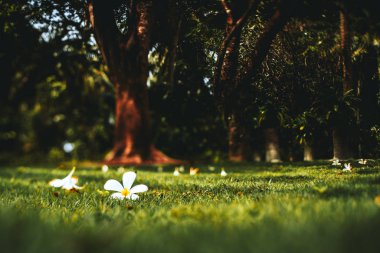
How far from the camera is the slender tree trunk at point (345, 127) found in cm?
343

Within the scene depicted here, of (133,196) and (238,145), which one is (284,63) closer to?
(133,196)

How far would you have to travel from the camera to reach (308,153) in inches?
164

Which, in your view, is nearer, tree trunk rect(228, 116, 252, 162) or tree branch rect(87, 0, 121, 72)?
tree trunk rect(228, 116, 252, 162)

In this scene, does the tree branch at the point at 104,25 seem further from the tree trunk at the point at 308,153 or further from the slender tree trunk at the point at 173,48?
the tree trunk at the point at 308,153

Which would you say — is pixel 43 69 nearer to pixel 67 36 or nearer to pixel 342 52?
pixel 67 36

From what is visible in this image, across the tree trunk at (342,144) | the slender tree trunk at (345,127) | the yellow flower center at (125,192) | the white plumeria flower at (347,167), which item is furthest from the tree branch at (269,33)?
the yellow flower center at (125,192)

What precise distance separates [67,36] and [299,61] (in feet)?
17.2

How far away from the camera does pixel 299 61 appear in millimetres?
3615

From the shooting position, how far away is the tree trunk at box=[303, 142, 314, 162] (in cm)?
406

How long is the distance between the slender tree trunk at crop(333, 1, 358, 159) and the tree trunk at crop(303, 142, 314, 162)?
42 cm

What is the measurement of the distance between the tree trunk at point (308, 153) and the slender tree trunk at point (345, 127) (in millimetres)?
418

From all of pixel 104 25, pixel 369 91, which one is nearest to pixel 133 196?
pixel 369 91

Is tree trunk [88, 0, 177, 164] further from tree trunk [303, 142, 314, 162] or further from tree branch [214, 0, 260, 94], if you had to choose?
tree trunk [303, 142, 314, 162]

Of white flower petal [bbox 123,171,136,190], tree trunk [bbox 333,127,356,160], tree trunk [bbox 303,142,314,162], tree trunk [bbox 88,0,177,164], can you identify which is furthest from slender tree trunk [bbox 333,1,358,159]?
tree trunk [bbox 88,0,177,164]
